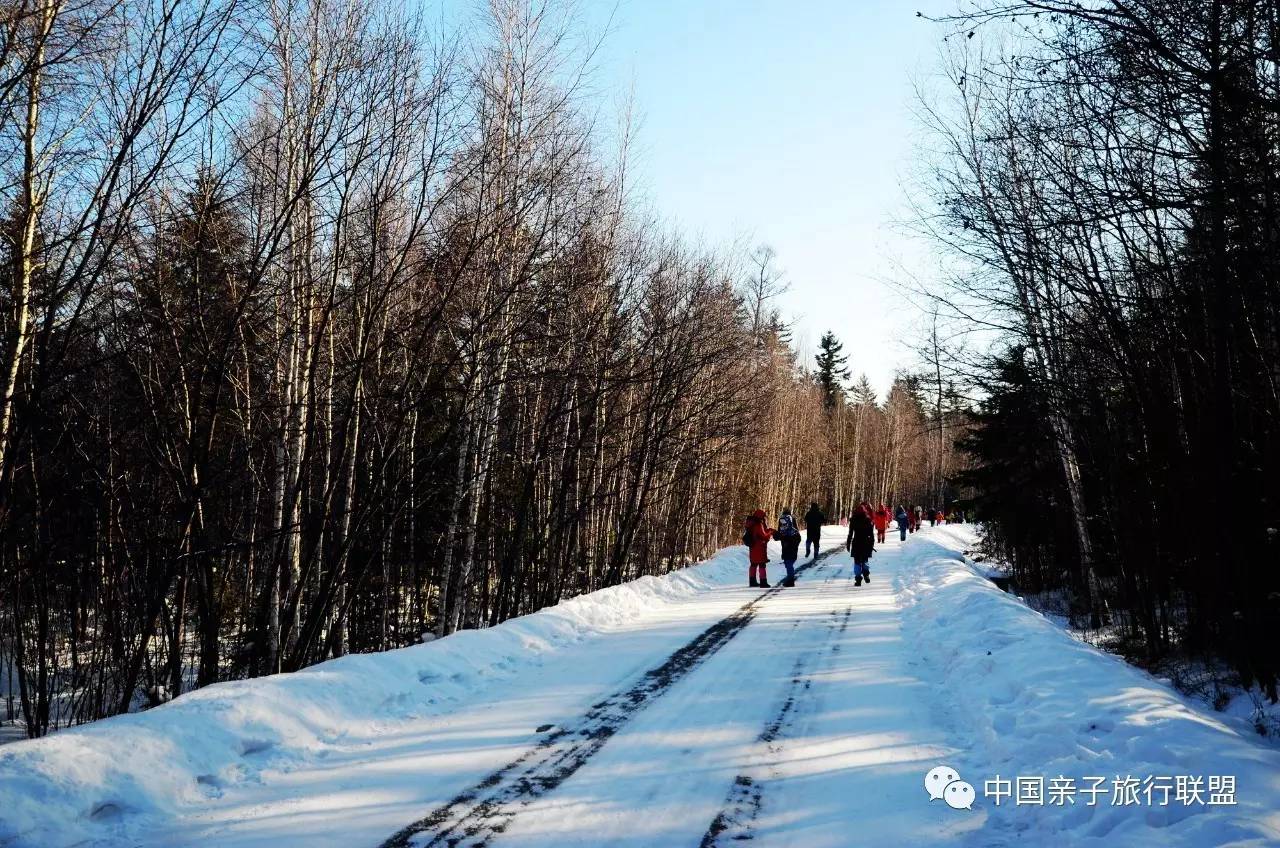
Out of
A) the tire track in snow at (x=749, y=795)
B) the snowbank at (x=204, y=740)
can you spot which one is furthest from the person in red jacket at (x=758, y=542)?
the tire track in snow at (x=749, y=795)

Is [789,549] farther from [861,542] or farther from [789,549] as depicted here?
[861,542]

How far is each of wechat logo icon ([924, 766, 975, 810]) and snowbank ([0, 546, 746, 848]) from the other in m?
4.00

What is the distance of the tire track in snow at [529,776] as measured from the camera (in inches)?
159

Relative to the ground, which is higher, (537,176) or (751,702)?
(537,176)

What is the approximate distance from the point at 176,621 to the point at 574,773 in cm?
440

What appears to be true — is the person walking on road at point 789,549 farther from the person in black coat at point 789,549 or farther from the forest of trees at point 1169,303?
the forest of trees at point 1169,303

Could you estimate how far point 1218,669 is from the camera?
8719mm

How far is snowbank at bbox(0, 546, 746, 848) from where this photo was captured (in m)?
3.94

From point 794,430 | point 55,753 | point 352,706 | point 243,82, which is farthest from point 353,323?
point 794,430

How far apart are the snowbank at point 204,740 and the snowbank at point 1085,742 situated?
4409 mm

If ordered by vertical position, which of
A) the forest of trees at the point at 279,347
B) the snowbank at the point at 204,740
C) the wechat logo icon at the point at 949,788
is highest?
the forest of trees at the point at 279,347

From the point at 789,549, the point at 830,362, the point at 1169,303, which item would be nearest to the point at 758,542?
the point at 789,549

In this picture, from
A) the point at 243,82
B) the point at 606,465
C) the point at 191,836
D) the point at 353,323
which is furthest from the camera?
the point at 606,465

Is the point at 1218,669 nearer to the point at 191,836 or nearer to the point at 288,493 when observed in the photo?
the point at 191,836
